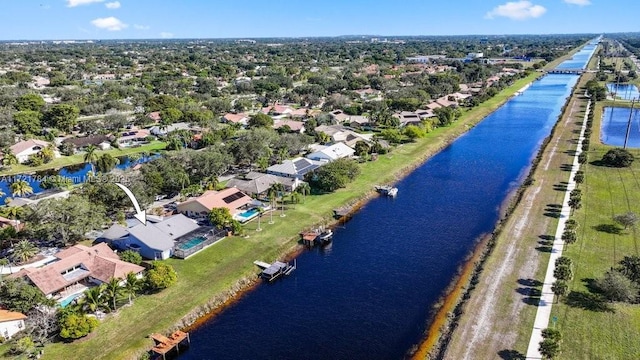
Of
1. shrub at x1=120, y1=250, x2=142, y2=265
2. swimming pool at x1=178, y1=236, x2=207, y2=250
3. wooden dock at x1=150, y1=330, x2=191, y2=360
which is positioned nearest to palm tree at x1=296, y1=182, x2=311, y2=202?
swimming pool at x1=178, y1=236, x2=207, y2=250

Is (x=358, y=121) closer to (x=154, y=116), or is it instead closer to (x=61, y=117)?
(x=154, y=116)

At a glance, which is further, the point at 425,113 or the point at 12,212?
the point at 425,113

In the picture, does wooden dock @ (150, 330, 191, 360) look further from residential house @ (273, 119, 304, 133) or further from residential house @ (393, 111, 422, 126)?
residential house @ (393, 111, 422, 126)

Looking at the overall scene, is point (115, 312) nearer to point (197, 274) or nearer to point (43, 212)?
point (197, 274)

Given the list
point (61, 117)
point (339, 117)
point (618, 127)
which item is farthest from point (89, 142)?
point (618, 127)

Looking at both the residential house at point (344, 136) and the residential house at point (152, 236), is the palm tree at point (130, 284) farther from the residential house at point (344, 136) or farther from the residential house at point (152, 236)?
the residential house at point (344, 136)

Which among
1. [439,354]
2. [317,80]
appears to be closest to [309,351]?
[439,354]
